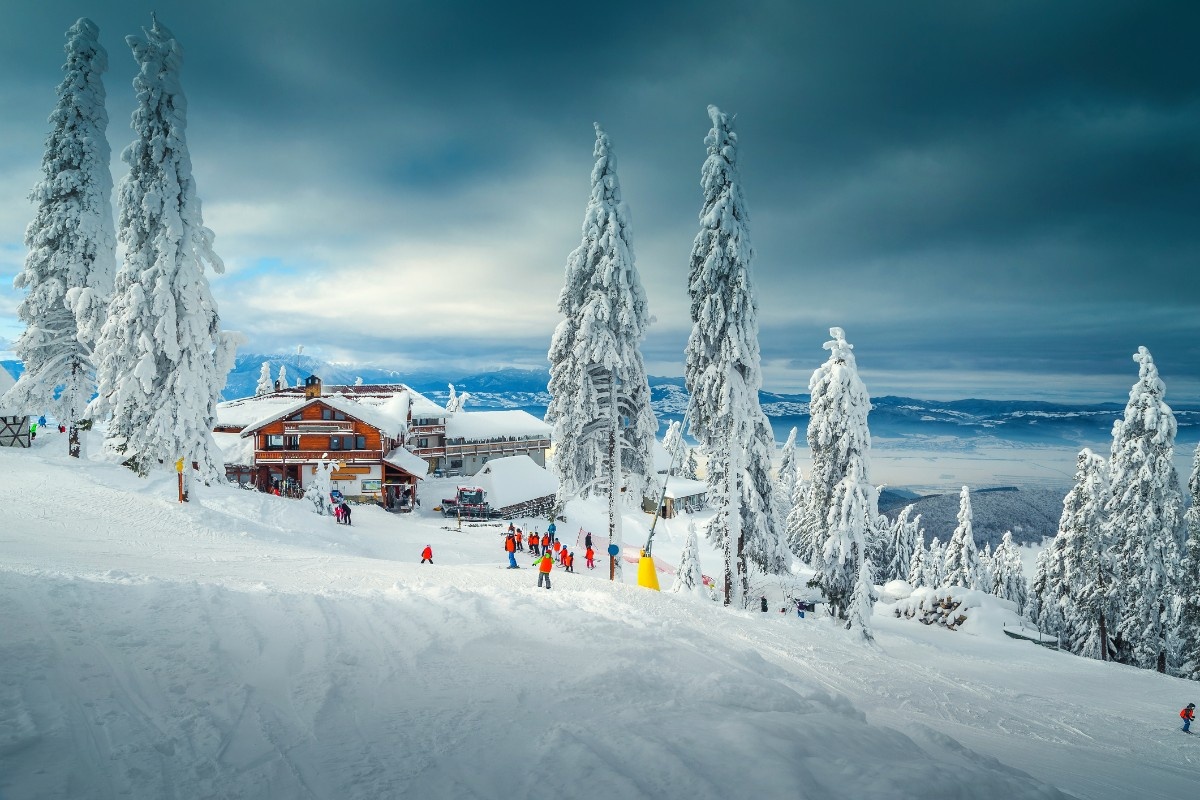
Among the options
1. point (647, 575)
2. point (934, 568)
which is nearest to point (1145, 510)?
point (647, 575)

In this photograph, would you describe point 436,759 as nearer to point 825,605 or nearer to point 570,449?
point 570,449

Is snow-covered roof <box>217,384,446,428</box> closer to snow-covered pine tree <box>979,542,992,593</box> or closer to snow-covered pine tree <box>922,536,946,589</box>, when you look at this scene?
snow-covered pine tree <box>922,536,946,589</box>

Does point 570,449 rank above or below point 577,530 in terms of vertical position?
above

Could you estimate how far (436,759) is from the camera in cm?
608

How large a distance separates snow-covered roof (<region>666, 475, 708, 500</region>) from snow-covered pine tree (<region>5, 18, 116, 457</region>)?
44.8 m

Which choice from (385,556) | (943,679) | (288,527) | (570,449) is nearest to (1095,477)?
(943,679)

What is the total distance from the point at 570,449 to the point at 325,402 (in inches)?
1104

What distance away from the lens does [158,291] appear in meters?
24.5

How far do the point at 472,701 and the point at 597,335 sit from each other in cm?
1639

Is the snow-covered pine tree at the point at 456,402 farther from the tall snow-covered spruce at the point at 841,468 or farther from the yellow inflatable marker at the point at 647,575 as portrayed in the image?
the yellow inflatable marker at the point at 647,575

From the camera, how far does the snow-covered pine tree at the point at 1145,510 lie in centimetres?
2723

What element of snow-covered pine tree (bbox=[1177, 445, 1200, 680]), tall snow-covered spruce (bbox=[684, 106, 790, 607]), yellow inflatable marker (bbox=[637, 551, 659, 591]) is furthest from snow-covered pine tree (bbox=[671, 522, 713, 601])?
snow-covered pine tree (bbox=[1177, 445, 1200, 680])

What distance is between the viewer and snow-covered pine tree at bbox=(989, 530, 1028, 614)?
52594 millimetres

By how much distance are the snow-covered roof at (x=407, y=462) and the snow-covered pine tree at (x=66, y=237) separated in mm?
18421
